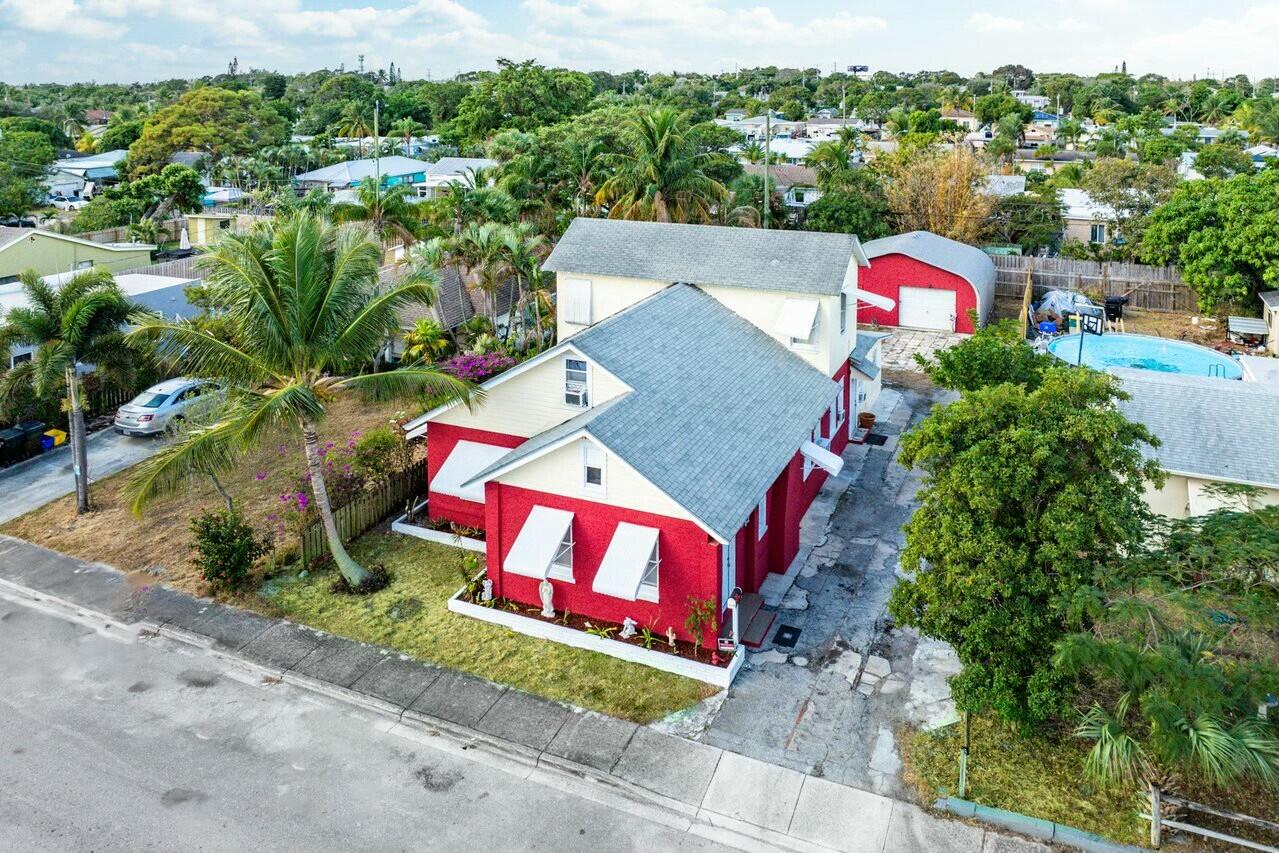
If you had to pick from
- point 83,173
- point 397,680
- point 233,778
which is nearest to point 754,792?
point 397,680

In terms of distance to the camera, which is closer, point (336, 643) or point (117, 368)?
point (336, 643)

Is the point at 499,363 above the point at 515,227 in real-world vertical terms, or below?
below

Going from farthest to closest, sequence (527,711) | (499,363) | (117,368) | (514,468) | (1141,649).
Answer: (499,363)
(117,368)
(514,468)
(527,711)
(1141,649)

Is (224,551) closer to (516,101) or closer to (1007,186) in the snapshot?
(1007,186)

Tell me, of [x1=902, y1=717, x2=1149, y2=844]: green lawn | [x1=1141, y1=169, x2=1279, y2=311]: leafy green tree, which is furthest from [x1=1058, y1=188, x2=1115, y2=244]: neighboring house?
[x1=902, y1=717, x2=1149, y2=844]: green lawn

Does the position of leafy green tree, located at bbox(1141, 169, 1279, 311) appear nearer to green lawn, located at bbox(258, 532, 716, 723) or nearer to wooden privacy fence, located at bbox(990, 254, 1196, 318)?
wooden privacy fence, located at bbox(990, 254, 1196, 318)

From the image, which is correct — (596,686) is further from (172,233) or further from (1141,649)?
(172,233)

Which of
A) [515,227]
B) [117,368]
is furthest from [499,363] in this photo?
[117,368]
